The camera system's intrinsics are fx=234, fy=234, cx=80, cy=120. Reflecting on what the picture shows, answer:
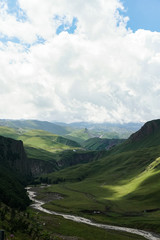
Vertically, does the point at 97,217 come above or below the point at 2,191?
below

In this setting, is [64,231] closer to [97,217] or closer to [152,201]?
[97,217]

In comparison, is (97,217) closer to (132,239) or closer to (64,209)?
(64,209)

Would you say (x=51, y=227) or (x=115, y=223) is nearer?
(x=51, y=227)

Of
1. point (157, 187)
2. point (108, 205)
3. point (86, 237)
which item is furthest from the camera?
point (157, 187)

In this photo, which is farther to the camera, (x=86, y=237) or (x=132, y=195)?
(x=132, y=195)

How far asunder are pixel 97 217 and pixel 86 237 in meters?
48.2

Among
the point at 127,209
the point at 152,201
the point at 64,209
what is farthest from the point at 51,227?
the point at 152,201

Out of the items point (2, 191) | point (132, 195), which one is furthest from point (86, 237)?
point (132, 195)

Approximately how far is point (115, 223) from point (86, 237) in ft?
126

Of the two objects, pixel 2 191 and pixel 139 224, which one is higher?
pixel 2 191

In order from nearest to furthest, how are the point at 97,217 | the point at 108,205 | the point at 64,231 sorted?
the point at 64,231, the point at 97,217, the point at 108,205

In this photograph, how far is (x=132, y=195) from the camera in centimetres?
19888

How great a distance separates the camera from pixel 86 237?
317 ft

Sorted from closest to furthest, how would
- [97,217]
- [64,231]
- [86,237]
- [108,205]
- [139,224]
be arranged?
[86,237] < [64,231] < [139,224] < [97,217] < [108,205]
